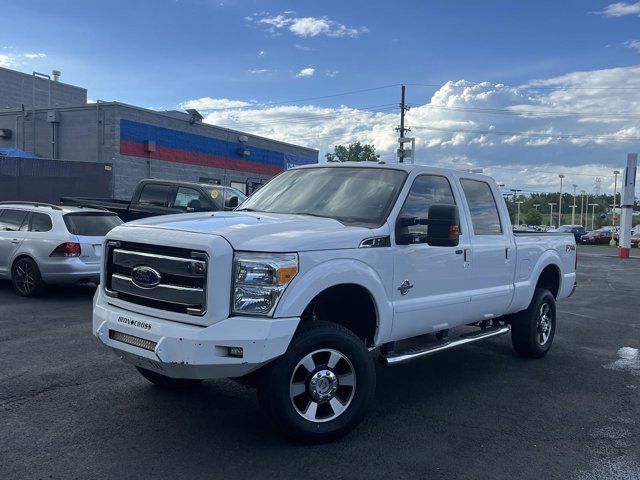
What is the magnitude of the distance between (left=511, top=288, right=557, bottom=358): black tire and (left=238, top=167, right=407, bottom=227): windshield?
2.80 metres

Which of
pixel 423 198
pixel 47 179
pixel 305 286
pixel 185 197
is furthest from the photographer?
pixel 47 179

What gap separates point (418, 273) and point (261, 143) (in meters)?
29.5

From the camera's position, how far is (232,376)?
154 inches

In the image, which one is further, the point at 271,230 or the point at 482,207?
the point at 482,207

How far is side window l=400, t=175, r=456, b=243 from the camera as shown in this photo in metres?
5.07

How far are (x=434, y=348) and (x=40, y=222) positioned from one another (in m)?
7.74

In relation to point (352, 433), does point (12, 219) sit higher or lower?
higher

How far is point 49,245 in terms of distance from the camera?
9844mm

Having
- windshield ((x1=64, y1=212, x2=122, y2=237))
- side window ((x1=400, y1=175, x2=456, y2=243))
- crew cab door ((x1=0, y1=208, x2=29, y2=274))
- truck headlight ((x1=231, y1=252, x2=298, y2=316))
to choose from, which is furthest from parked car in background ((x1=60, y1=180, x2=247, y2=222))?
truck headlight ((x1=231, y1=252, x2=298, y2=316))

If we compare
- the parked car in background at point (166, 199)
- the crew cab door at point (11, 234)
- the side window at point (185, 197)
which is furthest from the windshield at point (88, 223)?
the side window at point (185, 197)

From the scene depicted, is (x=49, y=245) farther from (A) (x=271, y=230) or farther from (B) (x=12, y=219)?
(A) (x=271, y=230)

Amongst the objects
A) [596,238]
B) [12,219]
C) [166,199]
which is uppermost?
[166,199]

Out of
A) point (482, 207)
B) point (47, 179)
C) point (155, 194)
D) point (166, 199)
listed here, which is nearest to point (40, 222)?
point (166, 199)

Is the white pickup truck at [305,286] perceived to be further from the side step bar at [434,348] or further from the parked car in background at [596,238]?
the parked car in background at [596,238]
